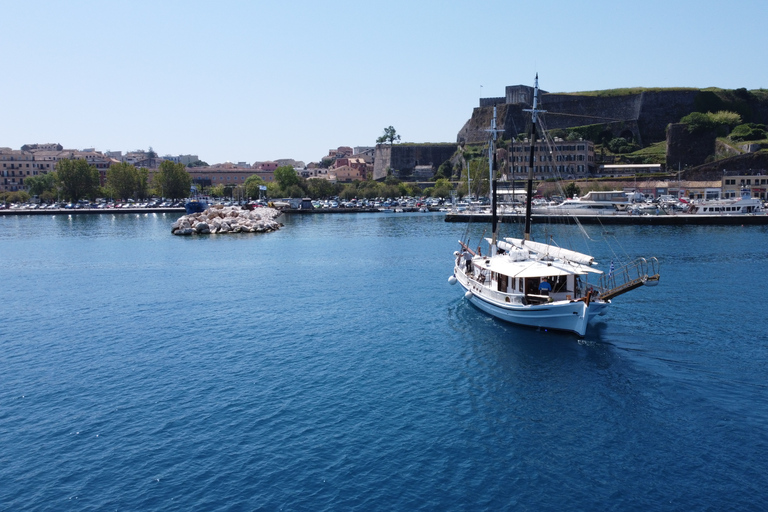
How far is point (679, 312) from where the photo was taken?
31.1 metres

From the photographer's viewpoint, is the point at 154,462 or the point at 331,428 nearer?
the point at 154,462

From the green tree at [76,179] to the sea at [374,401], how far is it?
11322 centimetres

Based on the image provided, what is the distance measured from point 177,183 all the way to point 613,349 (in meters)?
138

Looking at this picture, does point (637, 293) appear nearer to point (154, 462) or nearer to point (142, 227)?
point (154, 462)

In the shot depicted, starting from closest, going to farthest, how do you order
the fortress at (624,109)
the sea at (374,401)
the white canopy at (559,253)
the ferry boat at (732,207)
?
the sea at (374,401) < the white canopy at (559,253) < the ferry boat at (732,207) < the fortress at (624,109)

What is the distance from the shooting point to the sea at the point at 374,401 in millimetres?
15305

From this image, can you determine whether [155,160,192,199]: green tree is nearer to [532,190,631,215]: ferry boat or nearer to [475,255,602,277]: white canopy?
[532,190,631,215]: ferry boat

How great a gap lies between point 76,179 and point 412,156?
259 ft

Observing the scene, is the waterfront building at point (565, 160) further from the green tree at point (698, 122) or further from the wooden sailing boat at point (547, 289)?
the wooden sailing boat at point (547, 289)

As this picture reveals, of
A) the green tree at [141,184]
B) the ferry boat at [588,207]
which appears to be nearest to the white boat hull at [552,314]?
the ferry boat at [588,207]

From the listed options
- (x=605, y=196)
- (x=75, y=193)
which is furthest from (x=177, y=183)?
Result: (x=605, y=196)

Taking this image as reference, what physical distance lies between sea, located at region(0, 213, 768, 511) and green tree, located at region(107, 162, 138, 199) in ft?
364

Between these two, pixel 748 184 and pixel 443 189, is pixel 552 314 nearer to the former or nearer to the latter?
pixel 748 184

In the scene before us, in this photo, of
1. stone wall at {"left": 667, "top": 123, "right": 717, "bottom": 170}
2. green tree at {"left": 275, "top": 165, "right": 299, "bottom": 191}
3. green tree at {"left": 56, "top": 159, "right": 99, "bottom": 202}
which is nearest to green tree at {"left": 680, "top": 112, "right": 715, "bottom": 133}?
stone wall at {"left": 667, "top": 123, "right": 717, "bottom": 170}
